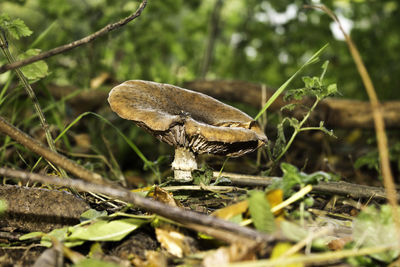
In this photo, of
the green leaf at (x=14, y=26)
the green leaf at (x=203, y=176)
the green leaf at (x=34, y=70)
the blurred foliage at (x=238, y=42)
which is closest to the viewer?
the green leaf at (x=14, y=26)

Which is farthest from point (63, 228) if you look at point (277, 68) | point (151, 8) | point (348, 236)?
point (277, 68)

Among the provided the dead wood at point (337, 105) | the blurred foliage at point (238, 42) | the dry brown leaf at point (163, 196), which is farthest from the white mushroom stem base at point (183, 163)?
the blurred foliage at point (238, 42)

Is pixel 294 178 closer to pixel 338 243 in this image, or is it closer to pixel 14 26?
pixel 338 243

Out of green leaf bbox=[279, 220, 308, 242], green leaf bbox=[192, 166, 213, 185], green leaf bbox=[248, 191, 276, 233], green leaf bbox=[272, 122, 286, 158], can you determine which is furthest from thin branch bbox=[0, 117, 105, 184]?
green leaf bbox=[272, 122, 286, 158]

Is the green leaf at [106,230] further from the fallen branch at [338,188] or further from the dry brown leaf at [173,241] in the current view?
the fallen branch at [338,188]

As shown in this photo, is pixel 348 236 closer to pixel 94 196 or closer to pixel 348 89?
pixel 94 196

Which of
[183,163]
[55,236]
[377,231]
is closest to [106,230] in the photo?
[55,236]
